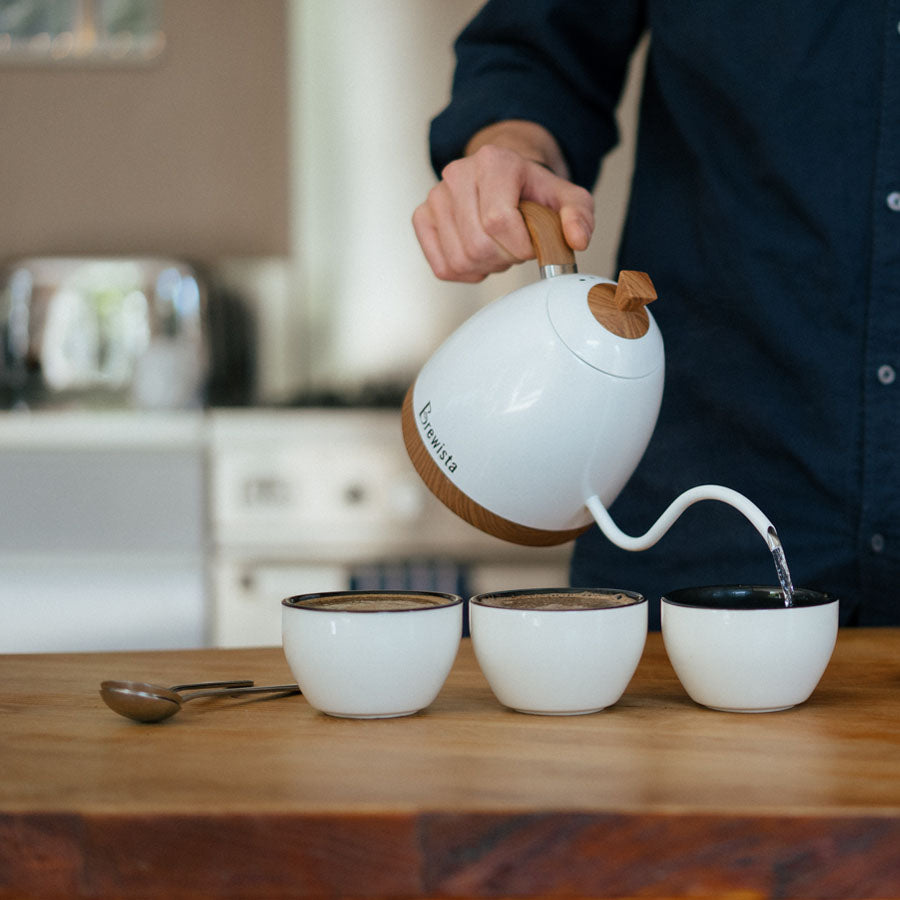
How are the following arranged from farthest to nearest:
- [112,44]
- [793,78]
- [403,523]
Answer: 1. [112,44]
2. [403,523]
3. [793,78]

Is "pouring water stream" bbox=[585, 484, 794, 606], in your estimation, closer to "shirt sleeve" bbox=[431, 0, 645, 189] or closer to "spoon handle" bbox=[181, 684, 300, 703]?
"spoon handle" bbox=[181, 684, 300, 703]

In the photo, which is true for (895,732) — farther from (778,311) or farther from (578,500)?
(778,311)

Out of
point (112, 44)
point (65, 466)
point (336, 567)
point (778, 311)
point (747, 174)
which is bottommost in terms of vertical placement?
point (336, 567)

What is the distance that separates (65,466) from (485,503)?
1.59m

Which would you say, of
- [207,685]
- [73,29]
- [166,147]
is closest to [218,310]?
[166,147]

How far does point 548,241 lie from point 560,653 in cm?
31

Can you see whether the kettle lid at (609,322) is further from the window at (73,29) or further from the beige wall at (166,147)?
the window at (73,29)

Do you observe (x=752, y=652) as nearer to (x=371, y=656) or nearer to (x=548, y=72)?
(x=371, y=656)

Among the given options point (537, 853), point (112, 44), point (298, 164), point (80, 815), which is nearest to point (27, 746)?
point (80, 815)

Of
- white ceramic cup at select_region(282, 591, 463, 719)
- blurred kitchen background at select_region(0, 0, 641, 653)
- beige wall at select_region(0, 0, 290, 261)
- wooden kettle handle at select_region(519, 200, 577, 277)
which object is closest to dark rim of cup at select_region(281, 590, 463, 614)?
white ceramic cup at select_region(282, 591, 463, 719)

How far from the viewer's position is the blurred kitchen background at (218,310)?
217 centimetres

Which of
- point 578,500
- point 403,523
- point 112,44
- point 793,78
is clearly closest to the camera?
point 578,500

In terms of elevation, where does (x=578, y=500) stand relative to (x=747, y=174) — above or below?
below

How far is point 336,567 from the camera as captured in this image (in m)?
2.19
